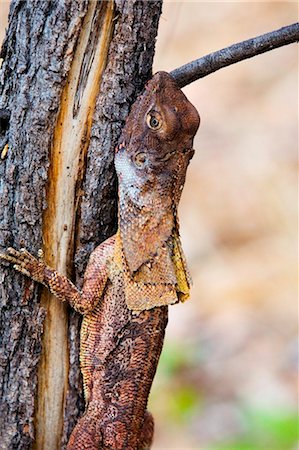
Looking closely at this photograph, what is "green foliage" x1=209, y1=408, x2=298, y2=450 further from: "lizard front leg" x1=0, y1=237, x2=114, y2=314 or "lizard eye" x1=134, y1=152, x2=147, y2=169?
"lizard eye" x1=134, y1=152, x2=147, y2=169

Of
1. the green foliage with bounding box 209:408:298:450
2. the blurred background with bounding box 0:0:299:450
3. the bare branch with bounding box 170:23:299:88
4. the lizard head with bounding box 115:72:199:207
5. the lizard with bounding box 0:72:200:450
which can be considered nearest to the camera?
the bare branch with bounding box 170:23:299:88

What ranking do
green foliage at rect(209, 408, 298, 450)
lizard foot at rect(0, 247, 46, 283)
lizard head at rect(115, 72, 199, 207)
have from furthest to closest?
green foliage at rect(209, 408, 298, 450)
lizard head at rect(115, 72, 199, 207)
lizard foot at rect(0, 247, 46, 283)

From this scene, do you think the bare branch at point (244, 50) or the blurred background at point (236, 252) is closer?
the bare branch at point (244, 50)

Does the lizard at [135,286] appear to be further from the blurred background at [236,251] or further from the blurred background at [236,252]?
the blurred background at [236,252]

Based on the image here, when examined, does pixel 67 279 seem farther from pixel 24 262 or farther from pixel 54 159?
pixel 54 159

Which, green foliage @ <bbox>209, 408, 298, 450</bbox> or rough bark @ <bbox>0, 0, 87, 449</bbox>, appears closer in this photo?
rough bark @ <bbox>0, 0, 87, 449</bbox>

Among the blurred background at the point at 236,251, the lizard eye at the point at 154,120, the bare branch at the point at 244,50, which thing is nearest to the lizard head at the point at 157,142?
the lizard eye at the point at 154,120

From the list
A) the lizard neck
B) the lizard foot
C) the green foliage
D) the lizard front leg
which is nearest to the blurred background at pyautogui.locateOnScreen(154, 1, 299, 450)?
the green foliage

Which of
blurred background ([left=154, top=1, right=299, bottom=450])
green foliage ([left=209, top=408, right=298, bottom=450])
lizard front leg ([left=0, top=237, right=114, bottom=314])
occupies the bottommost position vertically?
lizard front leg ([left=0, top=237, right=114, bottom=314])
